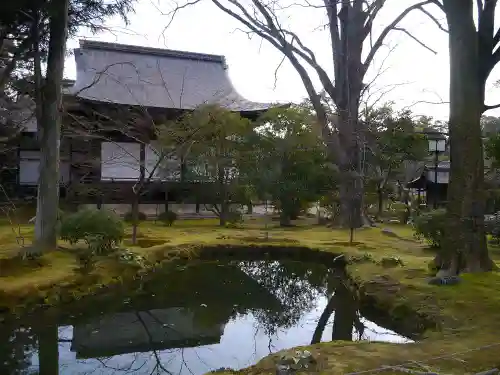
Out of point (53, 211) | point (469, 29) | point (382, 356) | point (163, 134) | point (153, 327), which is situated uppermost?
point (469, 29)

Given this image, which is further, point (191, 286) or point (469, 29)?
point (191, 286)

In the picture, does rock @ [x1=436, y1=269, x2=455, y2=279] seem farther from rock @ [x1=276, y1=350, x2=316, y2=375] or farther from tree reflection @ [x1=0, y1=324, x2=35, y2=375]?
tree reflection @ [x1=0, y1=324, x2=35, y2=375]

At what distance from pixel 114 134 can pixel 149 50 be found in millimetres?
5134

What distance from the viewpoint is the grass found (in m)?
3.92

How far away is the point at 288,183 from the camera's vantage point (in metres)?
15.1

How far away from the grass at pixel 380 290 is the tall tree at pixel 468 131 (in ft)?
1.48

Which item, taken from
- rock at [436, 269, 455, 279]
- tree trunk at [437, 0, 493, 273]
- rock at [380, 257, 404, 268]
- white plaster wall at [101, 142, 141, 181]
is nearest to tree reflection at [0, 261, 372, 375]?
rock at [380, 257, 404, 268]

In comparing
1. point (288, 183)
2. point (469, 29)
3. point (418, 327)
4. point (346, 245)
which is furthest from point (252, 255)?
point (469, 29)

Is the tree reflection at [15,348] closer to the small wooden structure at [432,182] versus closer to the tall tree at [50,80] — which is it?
the tall tree at [50,80]

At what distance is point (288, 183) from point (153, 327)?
956cm

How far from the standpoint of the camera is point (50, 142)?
859cm

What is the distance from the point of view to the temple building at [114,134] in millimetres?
15141

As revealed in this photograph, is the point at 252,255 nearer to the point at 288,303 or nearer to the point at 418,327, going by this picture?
the point at 288,303

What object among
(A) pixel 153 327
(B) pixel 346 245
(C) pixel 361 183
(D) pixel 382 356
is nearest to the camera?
(D) pixel 382 356
